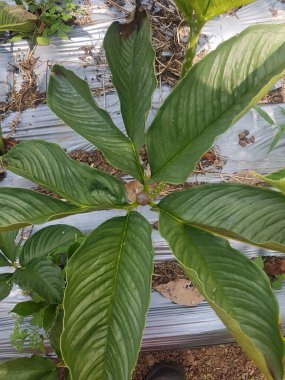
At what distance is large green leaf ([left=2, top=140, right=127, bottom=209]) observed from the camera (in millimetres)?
1109

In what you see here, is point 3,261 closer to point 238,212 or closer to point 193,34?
point 238,212

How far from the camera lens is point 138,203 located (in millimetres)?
1274

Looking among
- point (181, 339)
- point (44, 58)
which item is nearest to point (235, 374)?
point (181, 339)

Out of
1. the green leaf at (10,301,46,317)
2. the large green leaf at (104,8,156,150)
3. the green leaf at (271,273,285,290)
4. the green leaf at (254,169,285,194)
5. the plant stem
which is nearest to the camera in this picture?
the green leaf at (254,169,285,194)

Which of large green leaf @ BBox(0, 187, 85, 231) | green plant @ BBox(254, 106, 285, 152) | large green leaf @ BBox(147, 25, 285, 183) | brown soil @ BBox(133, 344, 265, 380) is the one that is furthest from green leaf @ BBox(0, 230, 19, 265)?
green plant @ BBox(254, 106, 285, 152)

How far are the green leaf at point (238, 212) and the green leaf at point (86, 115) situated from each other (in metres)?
0.22

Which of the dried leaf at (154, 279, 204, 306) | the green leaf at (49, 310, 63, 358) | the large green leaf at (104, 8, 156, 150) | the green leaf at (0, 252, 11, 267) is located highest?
the large green leaf at (104, 8, 156, 150)

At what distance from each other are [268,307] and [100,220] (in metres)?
1.07

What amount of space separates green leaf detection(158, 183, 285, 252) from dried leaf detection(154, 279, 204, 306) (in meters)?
0.74

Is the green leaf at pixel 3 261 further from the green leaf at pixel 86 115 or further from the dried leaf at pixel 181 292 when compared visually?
the dried leaf at pixel 181 292

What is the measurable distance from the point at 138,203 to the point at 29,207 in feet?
1.11

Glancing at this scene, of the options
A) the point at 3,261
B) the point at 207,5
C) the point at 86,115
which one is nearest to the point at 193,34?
the point at 207,5

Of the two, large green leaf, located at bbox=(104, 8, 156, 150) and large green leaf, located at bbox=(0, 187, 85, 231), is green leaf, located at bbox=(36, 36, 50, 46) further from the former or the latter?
large green leaf, located at bbox=(0, 187, 85, 231)

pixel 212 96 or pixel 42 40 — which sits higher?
pixel 42 40
